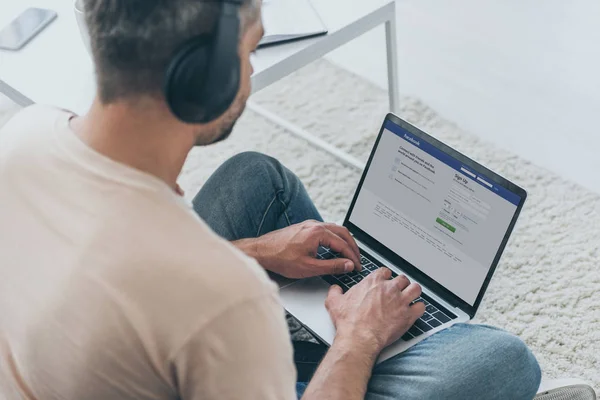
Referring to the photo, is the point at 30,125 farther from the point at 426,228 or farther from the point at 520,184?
the point at 520,184

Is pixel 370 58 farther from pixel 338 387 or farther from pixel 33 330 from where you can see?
pixel 33 330

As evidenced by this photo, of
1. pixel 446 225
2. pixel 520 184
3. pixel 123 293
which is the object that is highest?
pixel 123 293

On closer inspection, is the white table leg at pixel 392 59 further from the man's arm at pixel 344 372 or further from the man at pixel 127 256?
the man at pixel 127 256

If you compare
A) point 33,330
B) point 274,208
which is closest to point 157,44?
point 33,330

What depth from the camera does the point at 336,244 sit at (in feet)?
4.43

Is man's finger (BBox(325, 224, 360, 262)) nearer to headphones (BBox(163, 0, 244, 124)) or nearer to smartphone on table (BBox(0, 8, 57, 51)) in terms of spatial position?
headphones (BBox(163, 0, 244, 124))

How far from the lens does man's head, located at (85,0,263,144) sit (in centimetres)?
80

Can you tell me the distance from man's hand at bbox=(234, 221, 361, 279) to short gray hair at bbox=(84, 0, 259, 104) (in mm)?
538

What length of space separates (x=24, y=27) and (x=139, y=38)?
1.10 meters

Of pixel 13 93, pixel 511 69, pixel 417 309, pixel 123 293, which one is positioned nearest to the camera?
pixel 123 293

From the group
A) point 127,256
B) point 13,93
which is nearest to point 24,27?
point 13,93

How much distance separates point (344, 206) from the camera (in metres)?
2.08

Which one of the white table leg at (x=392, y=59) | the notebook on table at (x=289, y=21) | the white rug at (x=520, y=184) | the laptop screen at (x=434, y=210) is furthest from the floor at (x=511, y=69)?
the laptop screen at (x=434, y=210)

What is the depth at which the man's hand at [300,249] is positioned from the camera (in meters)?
1.33
